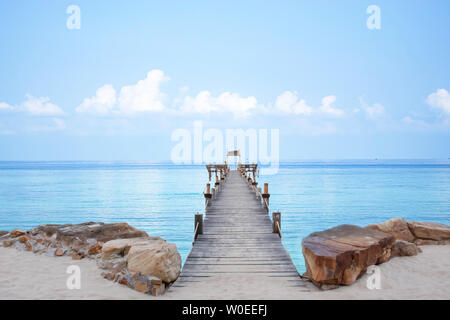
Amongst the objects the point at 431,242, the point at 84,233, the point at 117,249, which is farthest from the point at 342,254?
the point at 84,233

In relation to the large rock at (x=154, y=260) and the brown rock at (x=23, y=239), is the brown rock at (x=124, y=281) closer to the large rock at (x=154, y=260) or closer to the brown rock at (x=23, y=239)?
the large rock at (x=154, y=260)

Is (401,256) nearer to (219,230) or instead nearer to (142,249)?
(219,230)

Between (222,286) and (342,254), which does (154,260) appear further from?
(342,254)

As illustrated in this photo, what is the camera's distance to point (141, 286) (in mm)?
8156

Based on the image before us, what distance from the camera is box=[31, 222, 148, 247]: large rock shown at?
1189 centimetres

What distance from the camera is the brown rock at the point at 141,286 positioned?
812 centimetres

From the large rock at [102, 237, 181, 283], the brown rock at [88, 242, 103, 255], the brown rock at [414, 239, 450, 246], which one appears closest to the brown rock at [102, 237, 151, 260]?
the large rock at [102, 237, 181, 283]

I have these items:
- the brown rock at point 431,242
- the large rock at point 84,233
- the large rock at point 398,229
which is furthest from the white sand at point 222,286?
the large rock at point 398,229

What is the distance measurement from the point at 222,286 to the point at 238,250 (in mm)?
2731

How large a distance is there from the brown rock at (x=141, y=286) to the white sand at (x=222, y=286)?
0.38 feet

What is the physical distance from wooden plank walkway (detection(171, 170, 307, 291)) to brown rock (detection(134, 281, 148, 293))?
0.99 metres

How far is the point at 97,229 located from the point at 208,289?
255 inches
